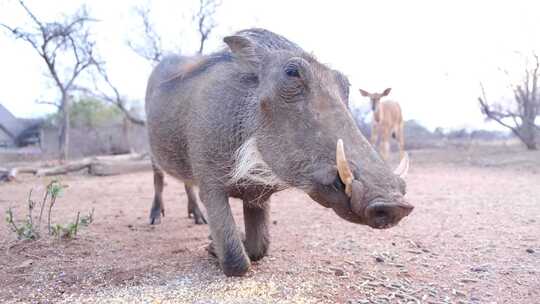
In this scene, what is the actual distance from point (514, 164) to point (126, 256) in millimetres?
10098

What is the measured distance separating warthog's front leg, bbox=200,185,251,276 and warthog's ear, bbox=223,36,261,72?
78 cm

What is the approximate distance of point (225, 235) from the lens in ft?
8.33

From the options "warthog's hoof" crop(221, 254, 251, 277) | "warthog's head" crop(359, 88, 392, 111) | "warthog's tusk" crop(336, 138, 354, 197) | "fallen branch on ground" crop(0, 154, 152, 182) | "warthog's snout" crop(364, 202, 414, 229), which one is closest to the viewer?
"warthog's snout" crop(364, 202, 414, 229)

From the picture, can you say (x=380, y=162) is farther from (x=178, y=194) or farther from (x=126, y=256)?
(x=178, y=194)

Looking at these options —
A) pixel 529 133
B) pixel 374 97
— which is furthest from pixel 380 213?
pixel 529 133

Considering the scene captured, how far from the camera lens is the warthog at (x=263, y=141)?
1.80m

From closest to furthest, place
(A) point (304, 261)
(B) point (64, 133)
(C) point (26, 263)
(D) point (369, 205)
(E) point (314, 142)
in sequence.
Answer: (D) point (369, 205) → (E) point (314, 142) → (C) point (26, 263) → (A) point (304, 261) → (B) point (64, 133)

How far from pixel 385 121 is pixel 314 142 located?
1121cm

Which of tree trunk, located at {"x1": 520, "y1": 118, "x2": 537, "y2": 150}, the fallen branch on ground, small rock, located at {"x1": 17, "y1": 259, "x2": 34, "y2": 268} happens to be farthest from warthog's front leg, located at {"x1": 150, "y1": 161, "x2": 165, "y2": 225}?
tree trunk, located at {"x1": 520, "y1": 118, "x2": 537, "y2": 150}

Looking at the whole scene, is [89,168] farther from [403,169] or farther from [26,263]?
[403,169]

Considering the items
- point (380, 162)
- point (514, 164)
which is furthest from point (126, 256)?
point (514, 164)

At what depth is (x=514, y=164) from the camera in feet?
34.2

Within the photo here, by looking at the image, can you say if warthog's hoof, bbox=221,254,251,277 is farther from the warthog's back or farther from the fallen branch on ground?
the fallen branch on ground

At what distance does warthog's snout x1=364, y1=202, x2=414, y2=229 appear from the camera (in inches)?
63.8
